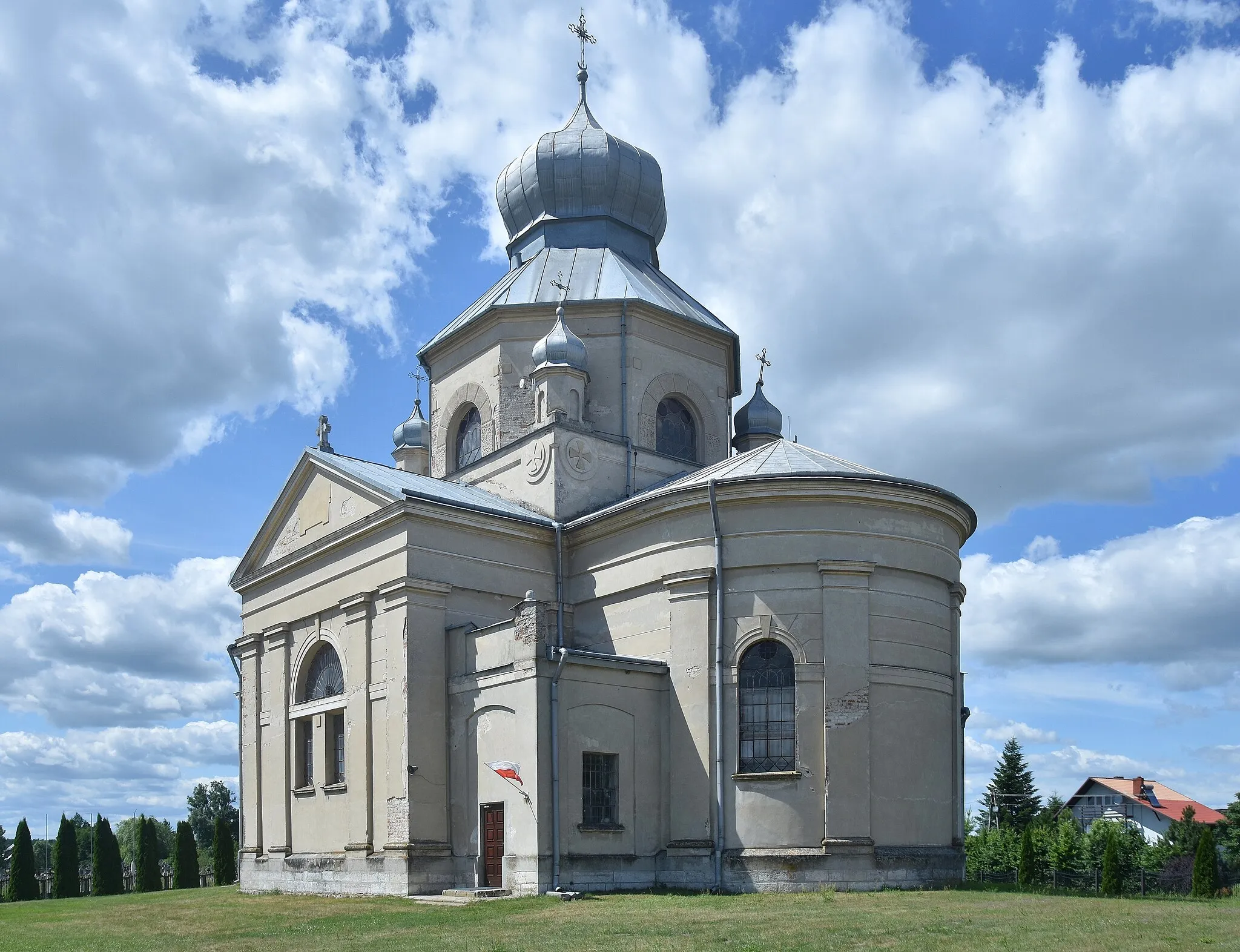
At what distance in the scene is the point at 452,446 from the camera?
100 ft

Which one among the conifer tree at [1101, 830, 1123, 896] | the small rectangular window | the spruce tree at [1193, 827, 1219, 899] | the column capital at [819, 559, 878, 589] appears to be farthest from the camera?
the small rectangular window

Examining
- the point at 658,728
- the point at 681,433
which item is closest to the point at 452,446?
the point at 681,433

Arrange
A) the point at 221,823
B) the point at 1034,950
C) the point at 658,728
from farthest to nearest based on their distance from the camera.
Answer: the point at 221,823 < the point at 658,728 < the point at 1034,950

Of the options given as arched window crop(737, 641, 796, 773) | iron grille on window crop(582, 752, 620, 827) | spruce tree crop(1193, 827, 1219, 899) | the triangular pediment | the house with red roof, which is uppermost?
the triangular pediment

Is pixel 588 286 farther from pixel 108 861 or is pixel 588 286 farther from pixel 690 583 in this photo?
pixel 108 861

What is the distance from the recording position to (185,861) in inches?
1560

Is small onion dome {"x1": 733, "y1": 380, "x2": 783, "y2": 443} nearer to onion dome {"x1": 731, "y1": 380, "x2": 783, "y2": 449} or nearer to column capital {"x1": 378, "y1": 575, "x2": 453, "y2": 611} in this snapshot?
onion dome {"x1": 731, "y1": 380, "x2": 783, "y2": 449}

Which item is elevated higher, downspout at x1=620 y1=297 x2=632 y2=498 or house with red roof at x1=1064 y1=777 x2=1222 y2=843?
downspout at x1=620 y1=297 x2=632 y2=498

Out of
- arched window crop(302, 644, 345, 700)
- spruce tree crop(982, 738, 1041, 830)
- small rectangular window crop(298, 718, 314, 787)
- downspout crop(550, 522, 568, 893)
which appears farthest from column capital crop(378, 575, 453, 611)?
spruce tree crop(982, 738, 1041, 830)

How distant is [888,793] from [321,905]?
10.1 metres

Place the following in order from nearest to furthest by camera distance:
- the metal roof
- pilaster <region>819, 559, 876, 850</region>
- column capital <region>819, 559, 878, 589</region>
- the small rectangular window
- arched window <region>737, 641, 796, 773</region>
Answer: pilaster <region>819, 559, 876, 850</region> → arched window <region>737, 641, 796, 773</region> → column capital <region>819, 559, 878, 589</region> → the small rectangular window → the metal roof

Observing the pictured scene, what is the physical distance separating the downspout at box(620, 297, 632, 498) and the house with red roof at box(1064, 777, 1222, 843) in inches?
2022

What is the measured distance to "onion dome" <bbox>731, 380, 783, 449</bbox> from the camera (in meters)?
32.0

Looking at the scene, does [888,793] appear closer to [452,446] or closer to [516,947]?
[516,947]
